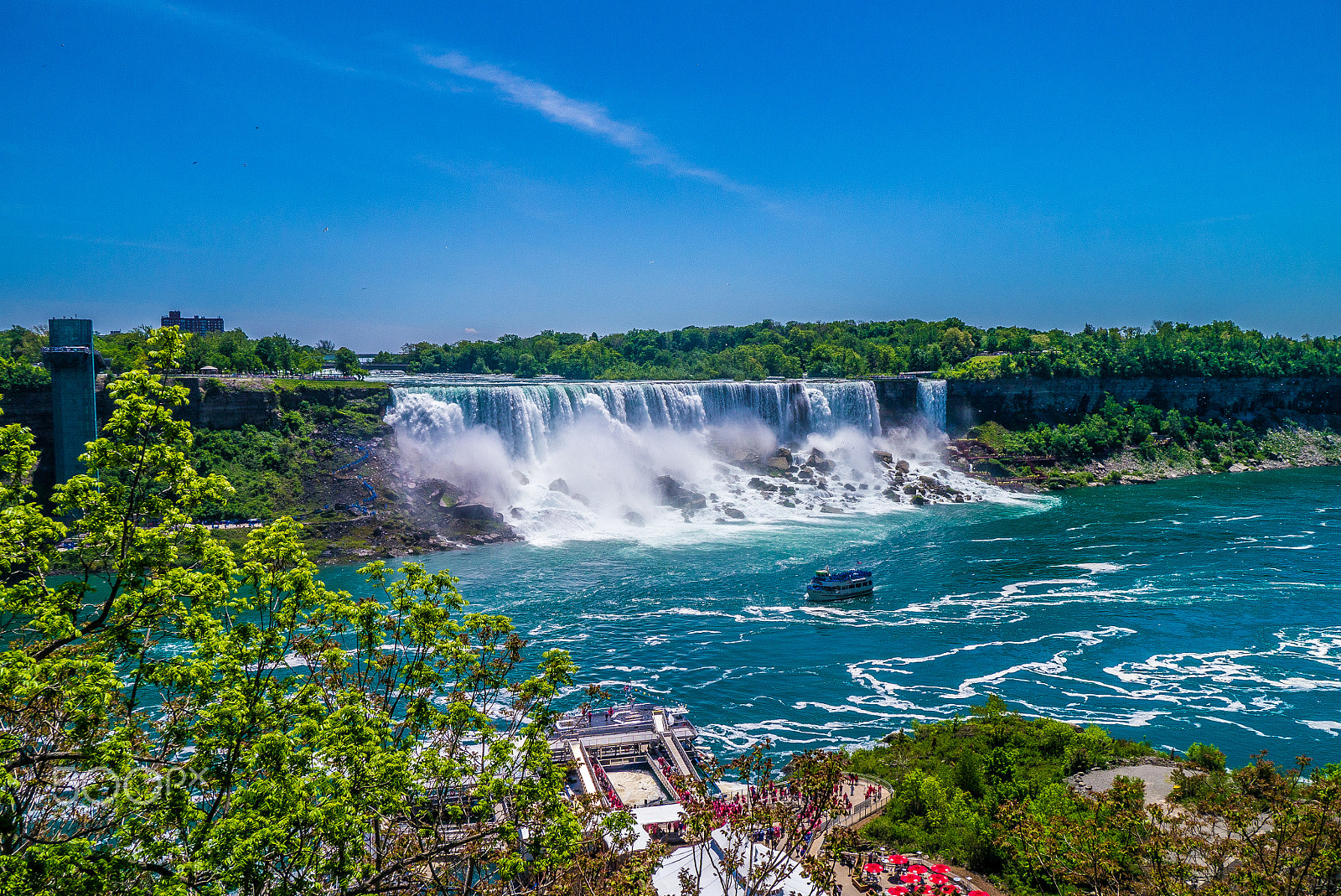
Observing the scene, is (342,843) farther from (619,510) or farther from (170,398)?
(619,510)

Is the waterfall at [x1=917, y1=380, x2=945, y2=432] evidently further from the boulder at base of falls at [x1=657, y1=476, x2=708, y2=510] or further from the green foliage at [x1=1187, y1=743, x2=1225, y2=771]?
the green foliage at [x1=1187, y1=743, x2=1225, y2=771]

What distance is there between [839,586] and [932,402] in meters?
49.7

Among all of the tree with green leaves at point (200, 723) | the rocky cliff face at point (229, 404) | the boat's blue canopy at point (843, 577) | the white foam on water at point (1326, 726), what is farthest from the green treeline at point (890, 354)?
the tree with green leaves at point (200, 723)

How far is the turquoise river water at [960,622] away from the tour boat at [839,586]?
62cm

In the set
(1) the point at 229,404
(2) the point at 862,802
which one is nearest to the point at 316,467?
(1) the point at 229,404

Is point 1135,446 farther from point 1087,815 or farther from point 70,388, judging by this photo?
point 70,388

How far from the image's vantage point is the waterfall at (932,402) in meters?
82.7

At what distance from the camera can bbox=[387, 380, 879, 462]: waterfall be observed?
61469mm

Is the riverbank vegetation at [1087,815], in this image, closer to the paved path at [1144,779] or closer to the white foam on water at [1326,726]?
the paved path at [1144,779]

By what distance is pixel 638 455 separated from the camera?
65500mm

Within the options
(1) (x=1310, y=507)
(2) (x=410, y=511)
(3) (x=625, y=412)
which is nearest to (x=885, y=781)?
(2) (x=410, y=511)

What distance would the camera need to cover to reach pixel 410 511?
52.1 m

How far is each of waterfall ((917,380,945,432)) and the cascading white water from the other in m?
7.25

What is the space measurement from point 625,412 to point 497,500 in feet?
49.7
